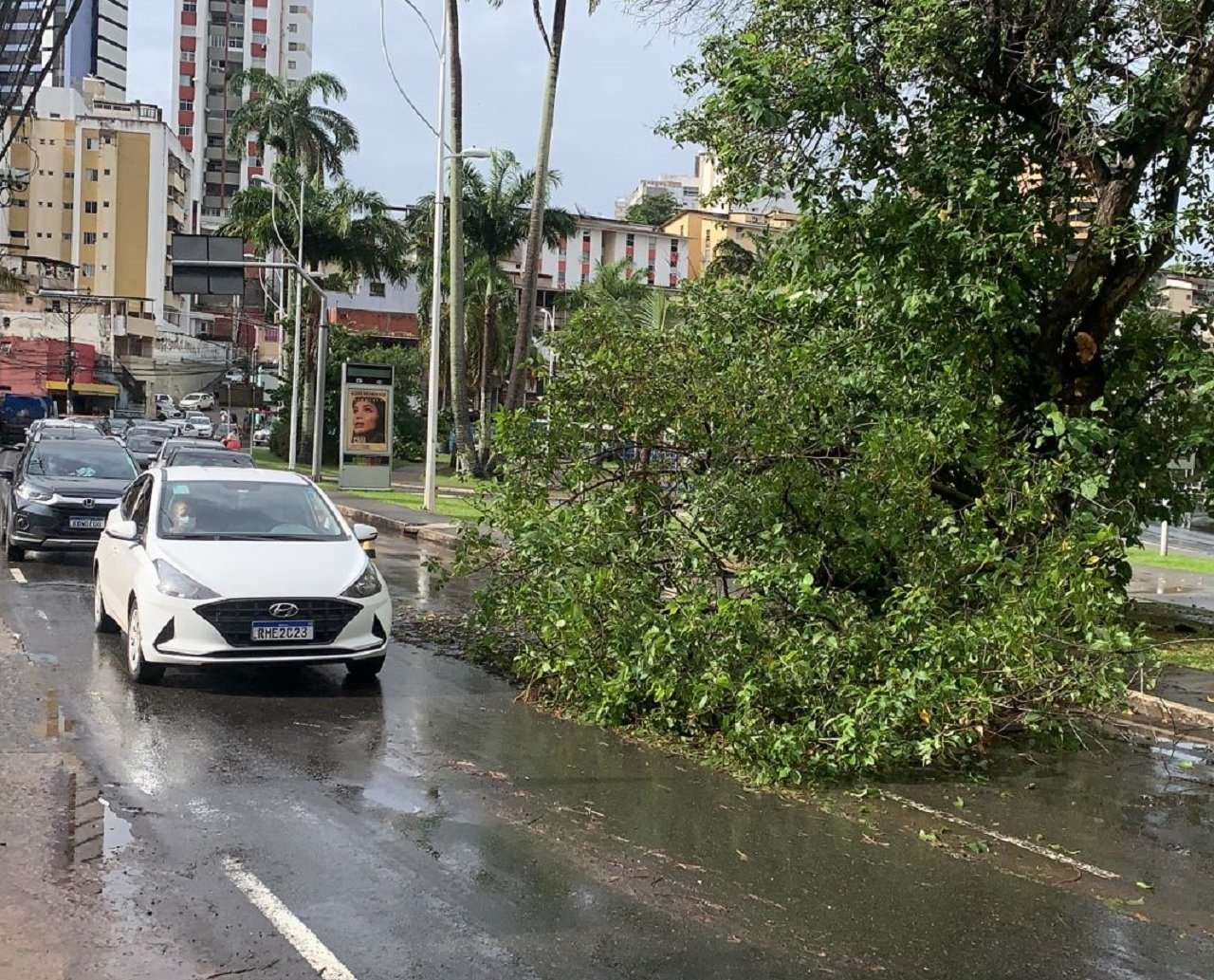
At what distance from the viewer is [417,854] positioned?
5793 mm

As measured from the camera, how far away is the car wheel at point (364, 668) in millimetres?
9719

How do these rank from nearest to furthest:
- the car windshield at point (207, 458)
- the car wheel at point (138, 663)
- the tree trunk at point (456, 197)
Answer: the car wheel at point (138, 663) < the car windshield at point (207, 458) < the tree trunk at point (456, 197)

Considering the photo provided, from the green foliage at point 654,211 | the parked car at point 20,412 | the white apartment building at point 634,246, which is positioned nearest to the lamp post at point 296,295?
the parked car at point 20,412

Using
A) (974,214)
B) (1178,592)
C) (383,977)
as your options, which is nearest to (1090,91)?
(974,214)

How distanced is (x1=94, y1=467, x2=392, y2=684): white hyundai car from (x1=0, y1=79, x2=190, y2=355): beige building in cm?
9263

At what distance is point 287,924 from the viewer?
15.9 feet

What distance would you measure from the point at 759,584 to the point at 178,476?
18.0 feet

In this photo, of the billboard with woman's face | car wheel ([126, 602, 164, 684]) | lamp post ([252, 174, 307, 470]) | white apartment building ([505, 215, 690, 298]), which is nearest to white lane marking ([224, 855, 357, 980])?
car wheel ([126, 602, 164, 684])

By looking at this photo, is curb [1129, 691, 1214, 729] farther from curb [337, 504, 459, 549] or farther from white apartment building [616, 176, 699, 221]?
white apartment building [616, 176, 699, 221]

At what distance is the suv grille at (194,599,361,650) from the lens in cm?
890

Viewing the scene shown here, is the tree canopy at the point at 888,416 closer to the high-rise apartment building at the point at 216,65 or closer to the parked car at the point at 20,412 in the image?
the parked car at the point at 20,412

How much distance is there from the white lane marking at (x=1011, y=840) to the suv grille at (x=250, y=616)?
13.7 ft

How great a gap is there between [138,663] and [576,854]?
4.80 meters

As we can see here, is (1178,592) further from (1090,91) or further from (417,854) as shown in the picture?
(417,854)
